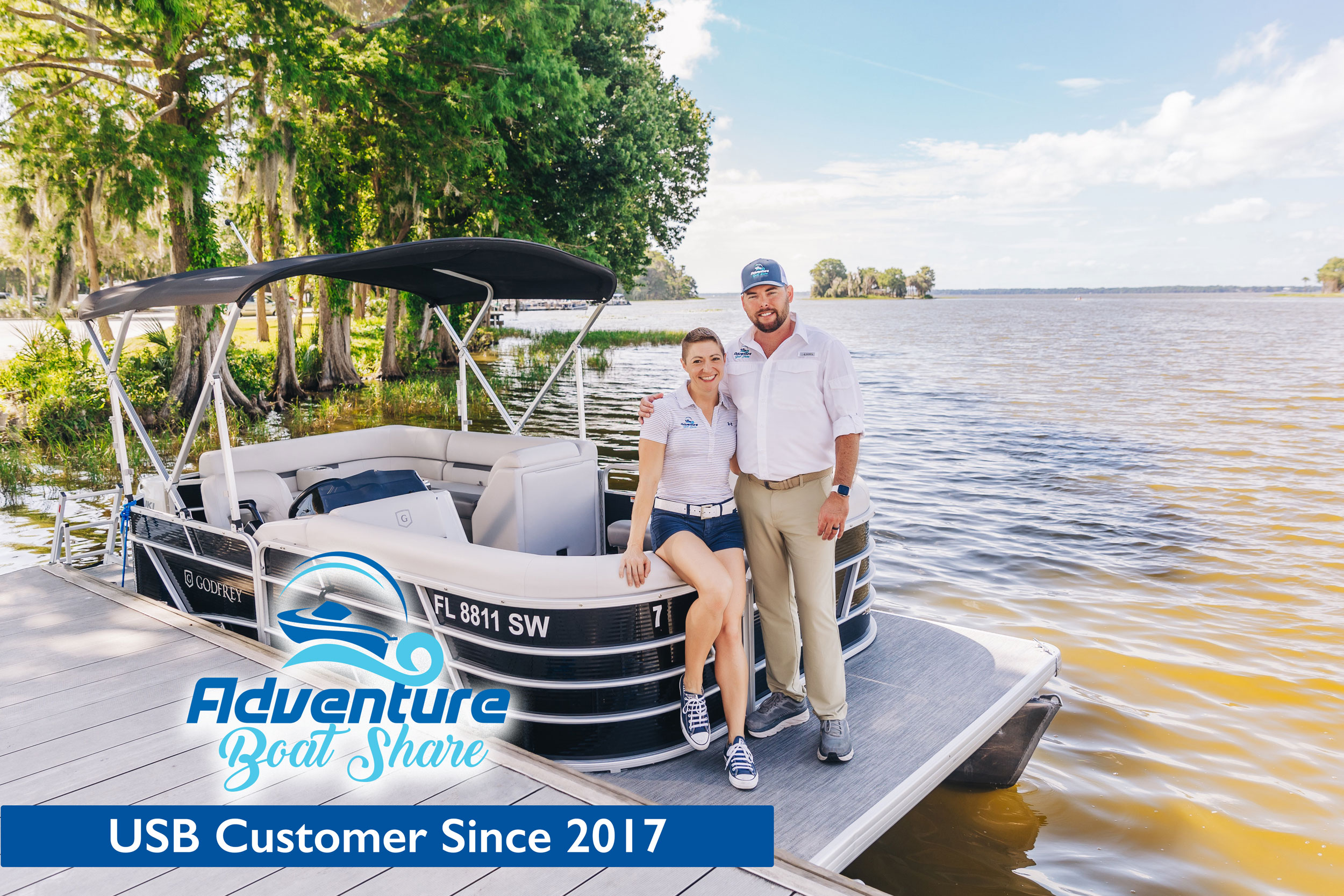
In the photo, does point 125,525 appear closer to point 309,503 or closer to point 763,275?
point 309,503

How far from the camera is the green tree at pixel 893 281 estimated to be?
541 ft

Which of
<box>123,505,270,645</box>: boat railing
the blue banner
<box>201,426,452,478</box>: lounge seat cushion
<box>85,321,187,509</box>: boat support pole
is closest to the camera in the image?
the blue banner

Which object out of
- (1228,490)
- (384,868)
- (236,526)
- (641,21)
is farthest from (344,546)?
(641,21)

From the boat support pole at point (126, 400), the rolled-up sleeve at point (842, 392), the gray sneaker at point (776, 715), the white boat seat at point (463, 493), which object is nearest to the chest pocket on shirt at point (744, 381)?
the rolled-up sleeve at point (842, 392)

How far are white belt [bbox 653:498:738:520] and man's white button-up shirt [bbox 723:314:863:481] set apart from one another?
0.69 ft

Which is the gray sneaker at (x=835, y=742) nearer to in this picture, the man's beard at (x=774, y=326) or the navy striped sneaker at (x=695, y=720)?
the navy striped sneaker at (x=695, y=720)

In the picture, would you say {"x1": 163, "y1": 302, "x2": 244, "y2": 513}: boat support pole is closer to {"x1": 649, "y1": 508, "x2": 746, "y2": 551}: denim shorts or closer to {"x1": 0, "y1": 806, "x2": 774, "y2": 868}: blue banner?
{"x1": 0, "y1": 806, "x2": 774, "y2": 868}: blue banner

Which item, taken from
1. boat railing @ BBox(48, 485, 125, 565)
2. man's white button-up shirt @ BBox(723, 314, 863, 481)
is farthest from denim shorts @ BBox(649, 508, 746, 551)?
boat railing @ BBox(48, 485, 125, 565)

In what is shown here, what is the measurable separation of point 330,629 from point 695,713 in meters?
1.93

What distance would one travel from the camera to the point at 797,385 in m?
3.50

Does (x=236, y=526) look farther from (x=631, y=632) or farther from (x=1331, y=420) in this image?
(x=1331, y=420)

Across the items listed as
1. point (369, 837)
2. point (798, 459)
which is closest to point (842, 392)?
point (798, 459)

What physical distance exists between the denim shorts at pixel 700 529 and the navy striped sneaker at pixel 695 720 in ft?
1.90

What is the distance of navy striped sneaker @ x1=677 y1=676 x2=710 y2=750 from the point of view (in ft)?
11.3
